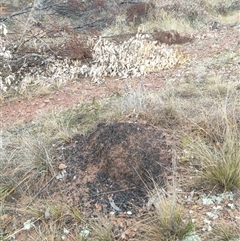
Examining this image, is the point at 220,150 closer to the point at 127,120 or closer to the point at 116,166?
the point at 116,166

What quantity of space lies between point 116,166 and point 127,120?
0.75 m

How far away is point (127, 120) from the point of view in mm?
3629

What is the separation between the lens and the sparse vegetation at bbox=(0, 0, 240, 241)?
2547mm

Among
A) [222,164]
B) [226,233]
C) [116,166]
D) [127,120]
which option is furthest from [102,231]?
[127,120]

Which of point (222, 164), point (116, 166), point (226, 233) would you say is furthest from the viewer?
point (116, 166)

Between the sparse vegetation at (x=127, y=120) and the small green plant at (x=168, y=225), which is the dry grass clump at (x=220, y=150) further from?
the small green plant at (x=168, y=225)

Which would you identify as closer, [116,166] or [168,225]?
[168,225]

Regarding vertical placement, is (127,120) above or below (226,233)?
below

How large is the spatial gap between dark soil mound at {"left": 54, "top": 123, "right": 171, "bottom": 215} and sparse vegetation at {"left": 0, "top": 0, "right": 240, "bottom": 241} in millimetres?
38

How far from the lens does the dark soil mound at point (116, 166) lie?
9.22 feet

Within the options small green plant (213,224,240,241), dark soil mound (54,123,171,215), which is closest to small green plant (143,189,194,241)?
small green plant (213,224,240,241)

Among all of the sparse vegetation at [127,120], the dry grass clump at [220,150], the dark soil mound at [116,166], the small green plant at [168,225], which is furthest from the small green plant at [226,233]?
the dark soil mound at [116,166]

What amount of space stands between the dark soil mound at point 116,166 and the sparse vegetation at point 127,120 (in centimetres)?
4

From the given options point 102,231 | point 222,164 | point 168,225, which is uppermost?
point 222,164
